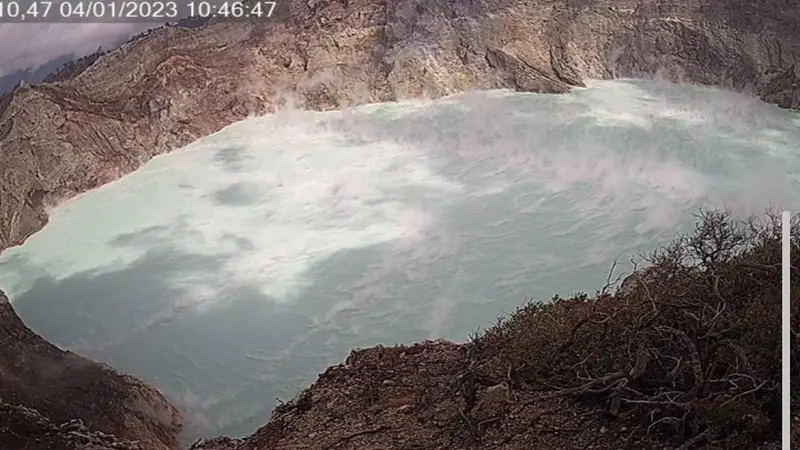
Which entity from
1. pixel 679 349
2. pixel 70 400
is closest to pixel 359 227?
pixel 70 400

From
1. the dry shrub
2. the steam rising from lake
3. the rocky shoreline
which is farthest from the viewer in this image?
the rocky shoreline

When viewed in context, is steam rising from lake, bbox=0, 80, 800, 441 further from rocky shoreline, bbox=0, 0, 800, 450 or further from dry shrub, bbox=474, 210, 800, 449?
dry shrub, bbox=474, 210, 800, 449

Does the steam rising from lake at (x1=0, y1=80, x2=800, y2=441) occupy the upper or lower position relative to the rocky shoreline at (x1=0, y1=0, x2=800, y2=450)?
lower

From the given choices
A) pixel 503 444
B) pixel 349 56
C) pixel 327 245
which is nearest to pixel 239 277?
pixel 327 245

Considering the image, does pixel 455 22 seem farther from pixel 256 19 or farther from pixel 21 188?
pixel 21 188

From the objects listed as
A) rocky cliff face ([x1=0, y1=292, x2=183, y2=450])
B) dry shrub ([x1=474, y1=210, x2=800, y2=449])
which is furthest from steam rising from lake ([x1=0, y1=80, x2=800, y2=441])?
dry shrub ([x1=474, y1=210, x2=800, y2=449])

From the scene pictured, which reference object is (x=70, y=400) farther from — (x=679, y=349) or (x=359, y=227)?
(x=359, y=227)
